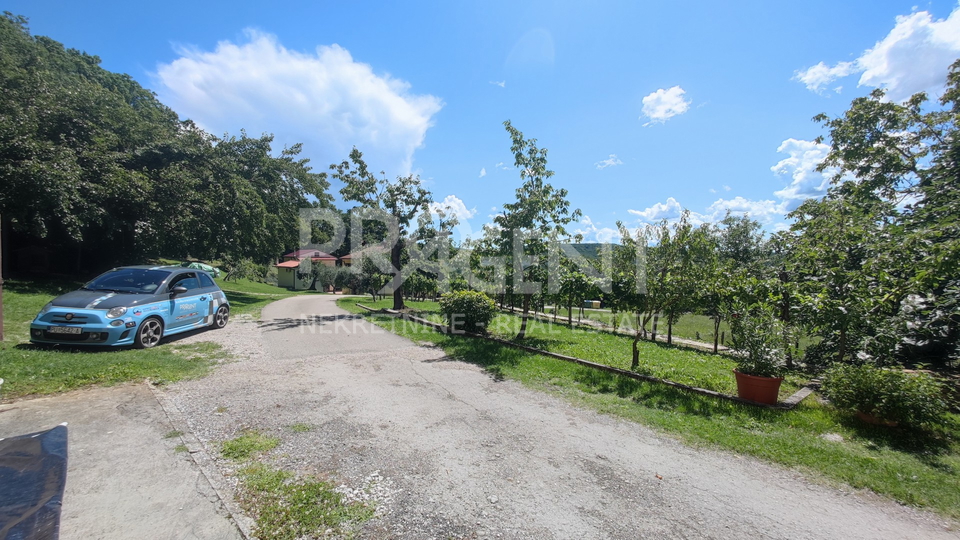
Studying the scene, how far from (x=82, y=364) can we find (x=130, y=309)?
4.92ft

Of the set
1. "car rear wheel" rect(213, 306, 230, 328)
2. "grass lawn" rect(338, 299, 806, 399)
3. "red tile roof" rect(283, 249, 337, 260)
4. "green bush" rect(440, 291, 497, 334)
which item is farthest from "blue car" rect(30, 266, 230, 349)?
"red tile roof" rect(283, 249, 337, 260)

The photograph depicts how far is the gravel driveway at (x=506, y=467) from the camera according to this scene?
114 inches

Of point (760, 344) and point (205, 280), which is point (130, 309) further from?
point (760, 344)

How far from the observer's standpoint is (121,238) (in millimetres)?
17922

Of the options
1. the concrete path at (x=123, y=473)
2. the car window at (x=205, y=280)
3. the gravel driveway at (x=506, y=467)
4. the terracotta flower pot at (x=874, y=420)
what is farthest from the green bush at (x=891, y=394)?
the car window at (x=205, y=280)

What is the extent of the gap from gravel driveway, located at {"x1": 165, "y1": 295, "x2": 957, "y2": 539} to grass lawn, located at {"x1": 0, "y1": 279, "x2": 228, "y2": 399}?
0.79m

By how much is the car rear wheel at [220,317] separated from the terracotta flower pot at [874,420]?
509 inches

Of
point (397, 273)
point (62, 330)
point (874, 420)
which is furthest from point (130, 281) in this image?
point (874, 420)

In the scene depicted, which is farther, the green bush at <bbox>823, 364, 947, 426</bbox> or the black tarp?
the green bush at <bbox>823, 364, 947, 426</bbox>

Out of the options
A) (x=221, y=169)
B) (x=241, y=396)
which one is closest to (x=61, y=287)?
(x=221, y=169)

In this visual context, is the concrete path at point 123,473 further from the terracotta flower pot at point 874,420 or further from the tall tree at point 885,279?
the tall tree at point 885,279

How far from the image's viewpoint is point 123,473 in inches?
126

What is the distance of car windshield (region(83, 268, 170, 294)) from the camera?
7.72m

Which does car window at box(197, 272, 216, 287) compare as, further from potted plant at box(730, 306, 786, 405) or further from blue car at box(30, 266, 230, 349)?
potted plant at box(730, 306, 786, 405)
